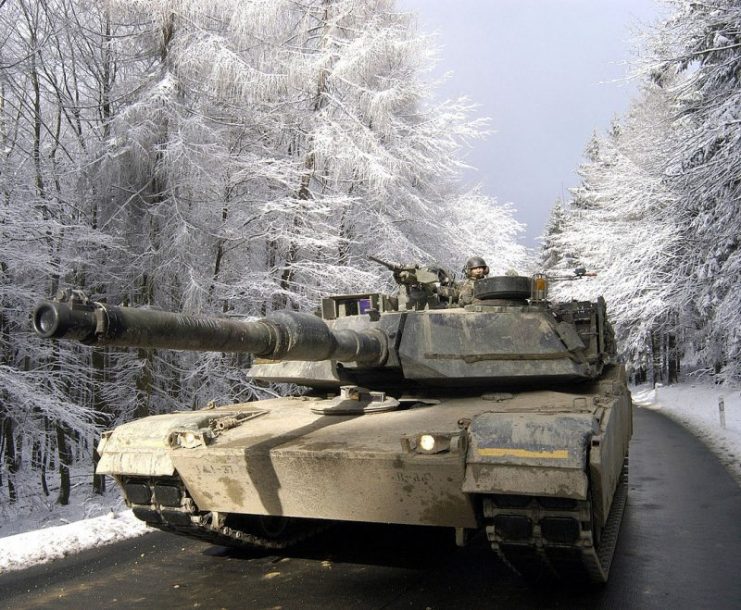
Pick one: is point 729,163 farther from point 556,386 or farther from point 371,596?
point 371,596

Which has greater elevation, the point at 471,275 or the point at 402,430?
the point at 471,275

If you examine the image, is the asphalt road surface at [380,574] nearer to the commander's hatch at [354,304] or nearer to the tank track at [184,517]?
the tank track at [184,517]

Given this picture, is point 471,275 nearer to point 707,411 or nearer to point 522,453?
point 522,453

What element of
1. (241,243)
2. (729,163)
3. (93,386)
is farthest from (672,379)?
(93,386)

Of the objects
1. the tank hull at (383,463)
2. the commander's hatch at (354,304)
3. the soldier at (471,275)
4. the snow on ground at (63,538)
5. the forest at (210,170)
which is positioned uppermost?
the forest at (210,170)

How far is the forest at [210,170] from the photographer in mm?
10148

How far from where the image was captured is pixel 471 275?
790cm

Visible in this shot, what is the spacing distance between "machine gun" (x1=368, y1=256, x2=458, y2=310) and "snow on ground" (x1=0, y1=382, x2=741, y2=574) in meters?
3.69

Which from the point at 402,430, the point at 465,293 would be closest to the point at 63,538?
the point at 402,430

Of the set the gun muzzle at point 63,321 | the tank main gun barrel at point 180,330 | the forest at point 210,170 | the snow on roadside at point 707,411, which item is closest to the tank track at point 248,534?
the tank main gun barrel at point 180,330

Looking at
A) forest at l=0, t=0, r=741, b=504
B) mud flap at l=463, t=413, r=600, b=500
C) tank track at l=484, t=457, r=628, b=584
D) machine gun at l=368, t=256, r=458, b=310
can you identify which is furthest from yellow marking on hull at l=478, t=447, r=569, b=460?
forest at l=0, t=0, r=741, b=504

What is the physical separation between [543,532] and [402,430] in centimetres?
122

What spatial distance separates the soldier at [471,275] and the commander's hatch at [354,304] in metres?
0.88

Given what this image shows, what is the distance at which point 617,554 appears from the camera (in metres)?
5.97
